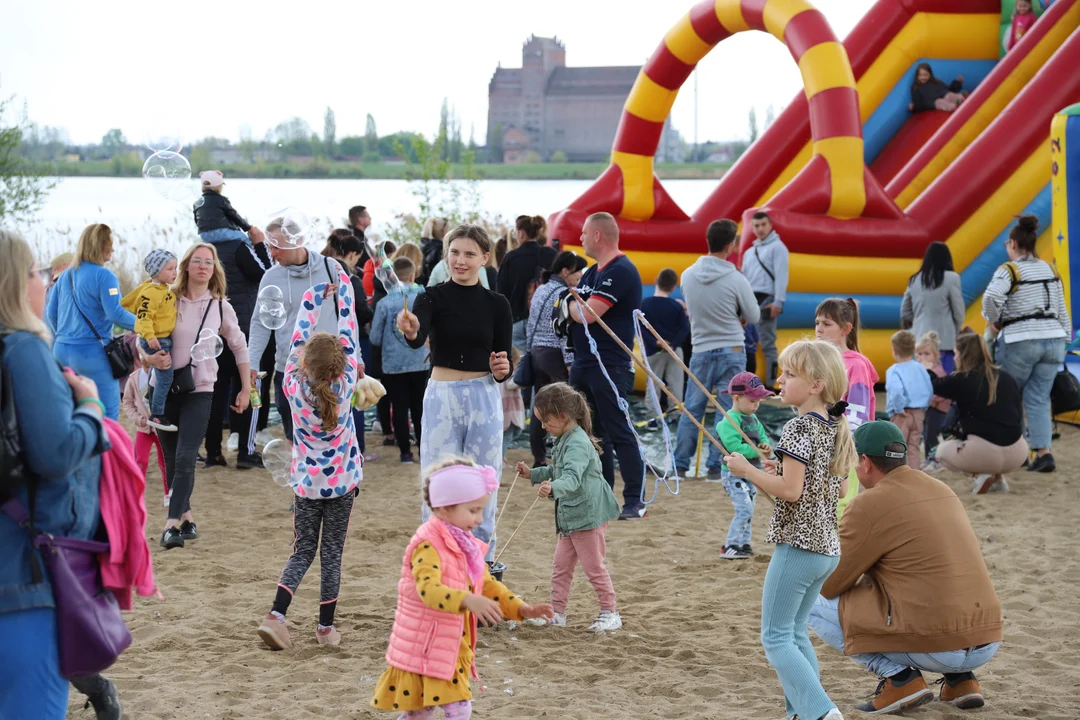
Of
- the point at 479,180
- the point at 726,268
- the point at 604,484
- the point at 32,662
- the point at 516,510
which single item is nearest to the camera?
the point at 32,662

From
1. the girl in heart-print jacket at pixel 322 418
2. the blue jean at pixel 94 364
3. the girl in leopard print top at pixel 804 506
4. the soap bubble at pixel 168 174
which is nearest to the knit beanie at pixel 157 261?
the soap bubble at pixel 168 174

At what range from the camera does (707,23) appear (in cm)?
1127

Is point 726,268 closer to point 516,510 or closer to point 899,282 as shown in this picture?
point 516,510

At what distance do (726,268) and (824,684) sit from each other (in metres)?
3.97

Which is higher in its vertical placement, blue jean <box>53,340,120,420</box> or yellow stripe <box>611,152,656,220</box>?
yellow stripe <box>611,152,656,220</box>

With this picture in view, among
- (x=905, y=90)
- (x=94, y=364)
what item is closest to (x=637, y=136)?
(x=905, y=90)

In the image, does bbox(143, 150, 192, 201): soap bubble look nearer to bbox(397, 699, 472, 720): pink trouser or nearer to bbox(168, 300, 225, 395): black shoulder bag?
bbox(168, 300, 225, 395): black shoulder bag

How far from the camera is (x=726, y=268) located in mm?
7953

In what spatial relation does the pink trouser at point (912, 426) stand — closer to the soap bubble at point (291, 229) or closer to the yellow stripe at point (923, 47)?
the soap bubble at point (291, 229)

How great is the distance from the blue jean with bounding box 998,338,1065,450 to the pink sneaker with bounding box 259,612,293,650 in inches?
216

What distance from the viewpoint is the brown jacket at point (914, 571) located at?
398 centimetres

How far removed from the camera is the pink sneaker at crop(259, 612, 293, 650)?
15.5 feet

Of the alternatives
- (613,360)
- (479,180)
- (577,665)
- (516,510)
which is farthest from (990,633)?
(479,180)

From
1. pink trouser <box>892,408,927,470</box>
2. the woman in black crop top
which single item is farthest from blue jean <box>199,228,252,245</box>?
pink trouser <box>892,408,927,470</box>
